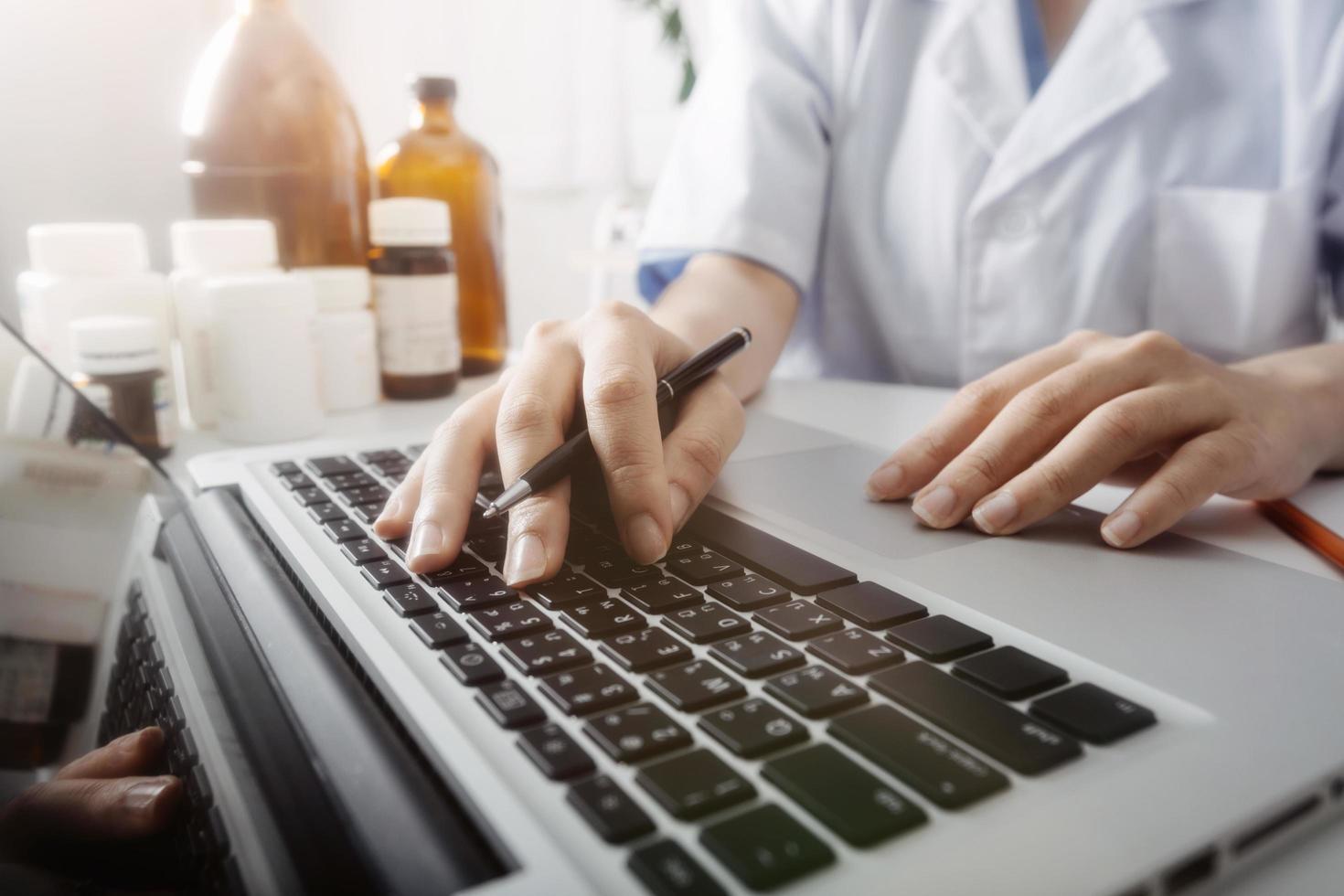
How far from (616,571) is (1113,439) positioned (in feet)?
0.75

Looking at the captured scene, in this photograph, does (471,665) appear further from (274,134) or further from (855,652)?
(274,134)

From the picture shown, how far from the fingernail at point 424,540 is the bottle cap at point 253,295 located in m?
0.30

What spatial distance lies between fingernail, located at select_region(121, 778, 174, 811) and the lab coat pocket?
2.38 ft

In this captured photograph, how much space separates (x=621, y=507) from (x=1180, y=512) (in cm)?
23

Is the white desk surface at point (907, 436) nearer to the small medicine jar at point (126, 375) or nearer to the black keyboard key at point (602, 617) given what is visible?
the small medicine jar at point (126, 375)

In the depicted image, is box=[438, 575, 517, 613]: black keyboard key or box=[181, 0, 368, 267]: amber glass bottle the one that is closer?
box=[438, 575, 517, 613]: black keyboard key

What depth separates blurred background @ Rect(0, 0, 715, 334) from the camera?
2.81ft

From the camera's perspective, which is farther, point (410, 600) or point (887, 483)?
point (887, 483)

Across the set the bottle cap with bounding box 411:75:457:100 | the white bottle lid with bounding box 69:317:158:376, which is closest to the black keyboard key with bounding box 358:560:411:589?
the white bottle lid with bounding box 69:317:158:376

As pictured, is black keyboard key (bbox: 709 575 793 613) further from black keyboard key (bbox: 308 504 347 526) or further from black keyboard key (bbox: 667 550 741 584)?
black keyboard key (bbox: 308 504 347 526)

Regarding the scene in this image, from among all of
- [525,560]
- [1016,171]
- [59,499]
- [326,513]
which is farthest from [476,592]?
[1016,171]

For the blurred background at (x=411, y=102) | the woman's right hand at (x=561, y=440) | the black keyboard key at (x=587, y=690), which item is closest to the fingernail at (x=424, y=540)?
the woman's right hand at (x=561, y=440)

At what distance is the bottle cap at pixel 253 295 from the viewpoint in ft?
1.81

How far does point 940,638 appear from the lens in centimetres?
26
